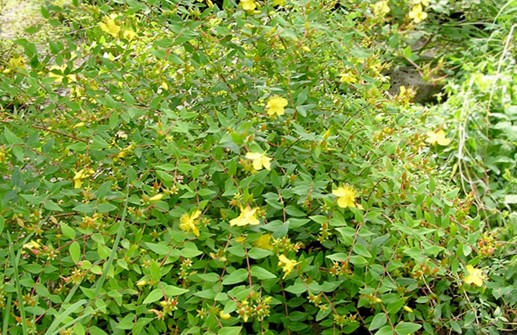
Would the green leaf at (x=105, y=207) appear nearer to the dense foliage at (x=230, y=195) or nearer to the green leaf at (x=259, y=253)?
the dense foliage at (x=230, y=195)

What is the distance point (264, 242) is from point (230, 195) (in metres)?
0.14

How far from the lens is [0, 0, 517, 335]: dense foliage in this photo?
57.3 inches

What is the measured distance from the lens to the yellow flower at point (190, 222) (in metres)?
1.44

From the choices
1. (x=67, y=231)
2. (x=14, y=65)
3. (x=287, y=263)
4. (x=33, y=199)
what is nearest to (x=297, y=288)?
(x=287, y=263)

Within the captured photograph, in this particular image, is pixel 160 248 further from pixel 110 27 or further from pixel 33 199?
pixel 110 27

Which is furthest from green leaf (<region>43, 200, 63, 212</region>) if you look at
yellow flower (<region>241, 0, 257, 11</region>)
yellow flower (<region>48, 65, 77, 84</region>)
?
yellow flower (<region>241, 0, 257, 11</region>)

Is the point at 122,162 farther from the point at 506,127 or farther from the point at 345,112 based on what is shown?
the point at 506,127

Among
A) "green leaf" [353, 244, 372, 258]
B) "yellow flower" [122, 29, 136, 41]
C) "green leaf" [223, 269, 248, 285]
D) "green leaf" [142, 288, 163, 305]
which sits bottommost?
"green leaf" [223, 269, 248, 285]

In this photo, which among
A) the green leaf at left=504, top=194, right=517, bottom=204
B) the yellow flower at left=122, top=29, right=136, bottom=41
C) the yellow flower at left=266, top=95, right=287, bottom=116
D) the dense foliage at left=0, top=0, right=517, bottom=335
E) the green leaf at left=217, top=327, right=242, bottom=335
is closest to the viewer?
the green leaf at left=217, top=327, right=242, bottom=335

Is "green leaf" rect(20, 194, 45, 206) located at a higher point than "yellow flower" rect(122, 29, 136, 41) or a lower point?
lower

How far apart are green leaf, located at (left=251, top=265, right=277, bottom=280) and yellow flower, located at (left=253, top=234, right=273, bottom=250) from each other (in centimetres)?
6

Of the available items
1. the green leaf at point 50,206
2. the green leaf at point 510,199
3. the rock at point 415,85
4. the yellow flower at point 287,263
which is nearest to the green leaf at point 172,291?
the yellow flower at point 287,263

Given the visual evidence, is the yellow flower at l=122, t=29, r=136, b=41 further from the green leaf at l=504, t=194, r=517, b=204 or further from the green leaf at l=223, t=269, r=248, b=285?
the green leaf at l=504, t=194, r=517, b=204

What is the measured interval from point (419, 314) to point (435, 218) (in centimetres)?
25
